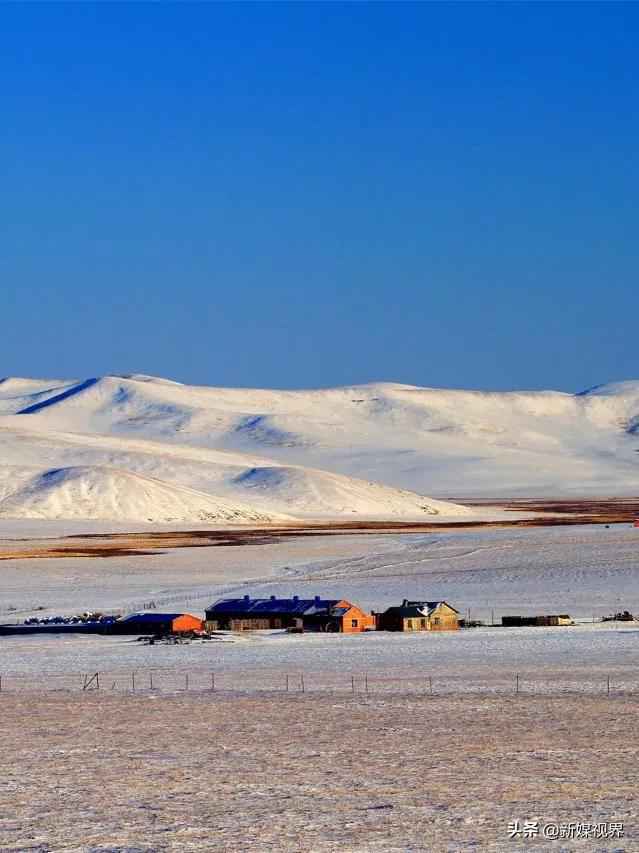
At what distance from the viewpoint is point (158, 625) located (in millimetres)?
45375

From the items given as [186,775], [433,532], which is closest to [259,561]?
[433,532]

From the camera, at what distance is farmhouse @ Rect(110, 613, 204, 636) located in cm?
4503

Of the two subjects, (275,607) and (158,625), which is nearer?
(158,625)

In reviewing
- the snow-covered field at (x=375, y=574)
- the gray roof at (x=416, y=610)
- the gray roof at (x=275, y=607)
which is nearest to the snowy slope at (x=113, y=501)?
the snow-covered field at (x=375, y=574)

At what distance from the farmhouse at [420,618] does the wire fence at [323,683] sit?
12.0 metres

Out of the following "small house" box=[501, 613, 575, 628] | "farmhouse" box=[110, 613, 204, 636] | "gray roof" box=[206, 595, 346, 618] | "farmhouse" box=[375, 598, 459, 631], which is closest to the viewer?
"farmhouse" box=[110, 613, 204, 636]

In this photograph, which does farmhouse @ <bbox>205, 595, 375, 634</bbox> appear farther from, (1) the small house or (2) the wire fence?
(2) the wire fence

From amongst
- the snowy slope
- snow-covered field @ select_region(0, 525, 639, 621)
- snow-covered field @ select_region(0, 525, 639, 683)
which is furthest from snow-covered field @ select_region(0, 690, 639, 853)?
the snowy slope

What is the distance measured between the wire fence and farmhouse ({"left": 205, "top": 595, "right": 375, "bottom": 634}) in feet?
39.0

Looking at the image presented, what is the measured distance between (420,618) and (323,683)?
14335 mm

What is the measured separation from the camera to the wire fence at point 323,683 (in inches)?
1194

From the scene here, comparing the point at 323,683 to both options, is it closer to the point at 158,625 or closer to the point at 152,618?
the point at 158,625

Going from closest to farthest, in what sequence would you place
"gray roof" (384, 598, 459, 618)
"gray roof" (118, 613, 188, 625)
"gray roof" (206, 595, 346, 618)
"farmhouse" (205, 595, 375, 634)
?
"gray roof" (118, 613, 188, 625), "gray roof" (384, 598, 459, 618), "farmhouse" (205, 595, 375, 634), "gray roof" (206, 595, 346, 618)

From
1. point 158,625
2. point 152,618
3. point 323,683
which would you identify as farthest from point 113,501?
point 323,683
